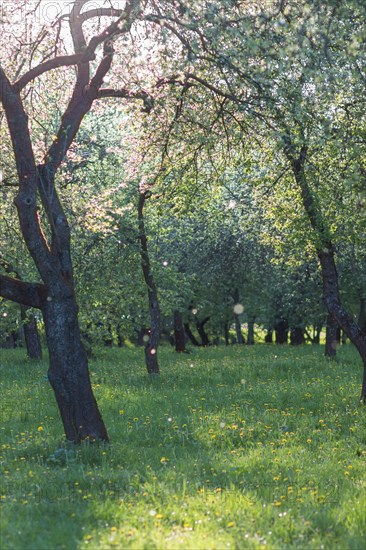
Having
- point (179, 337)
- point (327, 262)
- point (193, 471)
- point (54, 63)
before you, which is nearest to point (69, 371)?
point (193, 471)

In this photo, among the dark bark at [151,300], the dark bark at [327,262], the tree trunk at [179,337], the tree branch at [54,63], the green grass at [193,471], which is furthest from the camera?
the tree trunk at [179,337]

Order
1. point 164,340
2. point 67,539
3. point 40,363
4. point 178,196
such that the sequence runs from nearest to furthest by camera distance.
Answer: point 67,539, point 178,196, point 40,363, point 164,340

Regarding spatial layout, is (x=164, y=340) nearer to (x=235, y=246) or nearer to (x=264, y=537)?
(x=235, y=246)

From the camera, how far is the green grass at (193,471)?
7.53 meters

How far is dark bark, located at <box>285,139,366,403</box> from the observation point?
56.6 feet

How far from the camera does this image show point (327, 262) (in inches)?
730

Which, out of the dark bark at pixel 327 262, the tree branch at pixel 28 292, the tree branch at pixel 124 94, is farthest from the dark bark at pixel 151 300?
the tree branch at pixel 28 292

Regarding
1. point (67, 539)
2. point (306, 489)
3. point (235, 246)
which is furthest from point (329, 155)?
point (235, 246)

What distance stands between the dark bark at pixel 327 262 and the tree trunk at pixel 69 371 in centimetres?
776

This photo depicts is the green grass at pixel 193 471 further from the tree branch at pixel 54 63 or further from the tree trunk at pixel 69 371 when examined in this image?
the tree branch at pixel 54 63

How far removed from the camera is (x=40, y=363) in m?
30.3

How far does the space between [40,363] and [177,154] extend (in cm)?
1765

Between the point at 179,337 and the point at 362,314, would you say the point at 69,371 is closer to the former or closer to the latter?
the point at 179,337

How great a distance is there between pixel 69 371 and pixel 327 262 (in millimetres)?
9235
